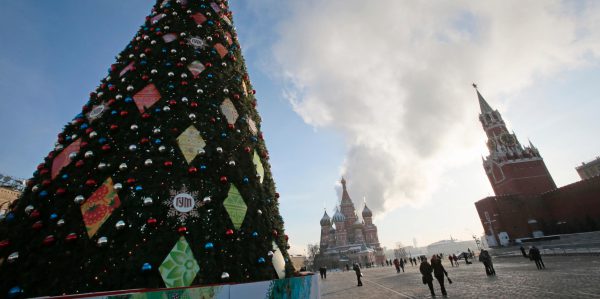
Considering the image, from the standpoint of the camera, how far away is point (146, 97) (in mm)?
5059

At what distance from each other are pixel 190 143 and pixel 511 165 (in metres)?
56.1

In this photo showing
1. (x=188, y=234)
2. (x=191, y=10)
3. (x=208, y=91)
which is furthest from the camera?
(x=191, y=10)

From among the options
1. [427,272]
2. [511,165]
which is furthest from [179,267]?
[511,165]

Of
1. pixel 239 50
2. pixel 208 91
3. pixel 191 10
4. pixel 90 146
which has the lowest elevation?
pixel 90 146

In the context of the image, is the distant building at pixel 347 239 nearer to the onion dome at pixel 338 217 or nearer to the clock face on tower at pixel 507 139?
the onion dome at pixel 338 217

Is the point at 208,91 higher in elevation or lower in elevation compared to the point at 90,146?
higher

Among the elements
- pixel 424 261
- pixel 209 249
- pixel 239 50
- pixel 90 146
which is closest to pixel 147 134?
pixel 90 146

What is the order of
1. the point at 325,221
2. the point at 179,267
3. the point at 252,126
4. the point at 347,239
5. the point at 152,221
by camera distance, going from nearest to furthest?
1. the point at 179,267
2. the point at 152,221
3. the point at 252,126
4. the point at 347,239
5. the point at 325,221

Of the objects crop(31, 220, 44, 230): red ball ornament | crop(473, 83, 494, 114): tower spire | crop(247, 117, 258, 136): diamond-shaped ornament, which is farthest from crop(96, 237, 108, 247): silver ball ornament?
crop(473, 83, 494, 114): tower spire

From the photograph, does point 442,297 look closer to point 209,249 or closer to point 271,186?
point 271,186

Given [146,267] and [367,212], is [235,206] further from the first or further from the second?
[367,212]

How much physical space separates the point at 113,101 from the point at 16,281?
119 inches

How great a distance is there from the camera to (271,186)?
18.9 ft

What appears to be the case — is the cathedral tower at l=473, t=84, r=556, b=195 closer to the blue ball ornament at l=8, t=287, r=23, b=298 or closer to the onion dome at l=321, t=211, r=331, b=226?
the onion dome at l=321, t=211, r=331, b=226
